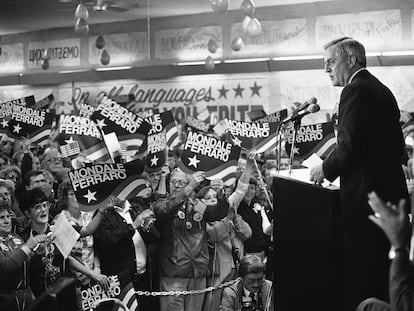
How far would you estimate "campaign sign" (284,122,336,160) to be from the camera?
246 inches

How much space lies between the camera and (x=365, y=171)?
3.22m

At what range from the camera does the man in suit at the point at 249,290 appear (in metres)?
5.41

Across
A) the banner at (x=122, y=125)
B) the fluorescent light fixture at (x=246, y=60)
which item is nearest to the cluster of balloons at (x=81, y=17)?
the fluorescent light fixture at (x=246, y=60)

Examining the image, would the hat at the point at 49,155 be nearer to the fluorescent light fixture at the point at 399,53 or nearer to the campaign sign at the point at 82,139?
the campaign sign at the point at 82,139

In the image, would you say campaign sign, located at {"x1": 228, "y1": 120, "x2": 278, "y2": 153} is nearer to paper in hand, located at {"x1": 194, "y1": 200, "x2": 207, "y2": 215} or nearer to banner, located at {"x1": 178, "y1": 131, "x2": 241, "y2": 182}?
banner, located at {"x1": 178, "y1": 131, "x2": 241, "y2": 182}

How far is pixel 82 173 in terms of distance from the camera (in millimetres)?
4684

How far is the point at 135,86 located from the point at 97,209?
10.4m

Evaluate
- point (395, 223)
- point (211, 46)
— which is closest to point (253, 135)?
point (395, 223)

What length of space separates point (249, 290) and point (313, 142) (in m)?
1.54

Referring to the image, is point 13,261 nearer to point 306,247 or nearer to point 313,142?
point 306,247

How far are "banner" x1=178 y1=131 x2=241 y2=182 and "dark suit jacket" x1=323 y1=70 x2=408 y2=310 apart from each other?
214 centimetres

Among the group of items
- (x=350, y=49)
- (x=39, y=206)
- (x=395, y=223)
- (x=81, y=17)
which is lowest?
(x=39, y=206)

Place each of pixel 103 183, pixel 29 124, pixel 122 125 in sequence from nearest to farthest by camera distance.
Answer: pixel 103 183 < pixel 122 125 < pixel 29 124

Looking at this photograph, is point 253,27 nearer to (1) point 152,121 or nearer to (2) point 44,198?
(1) point 152,121
